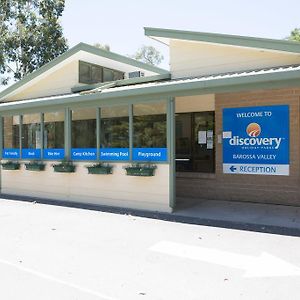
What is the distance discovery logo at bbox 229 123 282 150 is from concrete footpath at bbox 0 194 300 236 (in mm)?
1488

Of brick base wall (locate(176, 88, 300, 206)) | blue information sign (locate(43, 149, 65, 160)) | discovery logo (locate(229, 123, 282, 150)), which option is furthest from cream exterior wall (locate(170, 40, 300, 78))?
blue information sign (locate(43, 149, 65, 160))

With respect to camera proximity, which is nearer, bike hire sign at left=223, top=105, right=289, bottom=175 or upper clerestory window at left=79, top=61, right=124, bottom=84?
bike hire sign at left=223, top=105, right=289, bottom=175

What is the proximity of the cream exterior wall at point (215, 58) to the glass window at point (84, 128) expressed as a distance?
252 centimetres

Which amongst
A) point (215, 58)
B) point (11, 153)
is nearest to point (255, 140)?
point (215, 58)

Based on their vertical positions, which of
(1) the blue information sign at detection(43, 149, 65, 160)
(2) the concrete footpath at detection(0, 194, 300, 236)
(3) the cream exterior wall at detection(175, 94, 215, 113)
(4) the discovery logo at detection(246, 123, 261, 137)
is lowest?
(2) the concrete footpath at detection(0, 194, 300, 236)

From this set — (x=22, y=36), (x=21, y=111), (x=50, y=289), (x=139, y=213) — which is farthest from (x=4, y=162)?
(x=22, y=36)

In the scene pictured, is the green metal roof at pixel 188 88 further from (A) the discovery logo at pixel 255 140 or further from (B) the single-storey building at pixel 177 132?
(A) the discovery logo at pixel 255 140

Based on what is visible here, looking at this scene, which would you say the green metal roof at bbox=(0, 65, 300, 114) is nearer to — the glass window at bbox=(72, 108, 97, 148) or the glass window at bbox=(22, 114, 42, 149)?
the glass window at bbox=(72, 108, 97, 148)

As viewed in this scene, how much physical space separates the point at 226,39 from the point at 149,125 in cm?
279

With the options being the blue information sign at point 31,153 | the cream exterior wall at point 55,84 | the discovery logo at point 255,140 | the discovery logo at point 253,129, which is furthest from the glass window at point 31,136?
the discovery logo at point 253,129

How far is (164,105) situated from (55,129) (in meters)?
4.04

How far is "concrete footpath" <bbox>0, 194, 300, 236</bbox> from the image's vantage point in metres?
7.40

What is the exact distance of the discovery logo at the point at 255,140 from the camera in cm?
945

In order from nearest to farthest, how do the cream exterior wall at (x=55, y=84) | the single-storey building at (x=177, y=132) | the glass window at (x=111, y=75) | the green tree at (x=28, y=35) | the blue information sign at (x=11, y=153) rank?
1. the single-storey building at (x=177, y=132)
2. the blue information sign at (x=11, y=153)
3. the cream exterior wall at (x=55, y=84)
4. the glass window at (x=111, y=75)
5. the green tree at (x=28, y=35)
